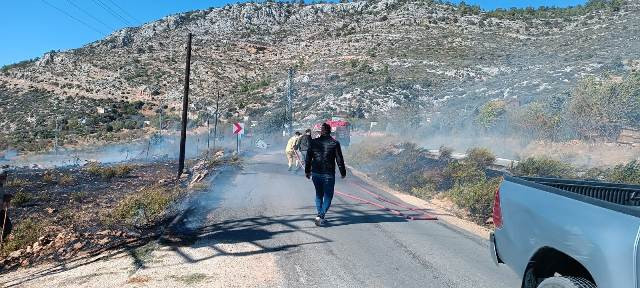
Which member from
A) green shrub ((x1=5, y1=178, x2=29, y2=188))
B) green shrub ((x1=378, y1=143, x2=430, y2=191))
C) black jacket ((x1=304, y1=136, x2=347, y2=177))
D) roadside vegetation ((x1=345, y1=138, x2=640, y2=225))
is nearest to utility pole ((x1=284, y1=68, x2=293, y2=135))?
roadside vegetation ((x1=345, y1=138, x2=640, y2=225))

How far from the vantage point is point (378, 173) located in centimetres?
2338

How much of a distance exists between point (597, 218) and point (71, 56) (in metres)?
93.5

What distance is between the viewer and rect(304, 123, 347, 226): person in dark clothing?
9.37 m

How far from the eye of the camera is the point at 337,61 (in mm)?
76688

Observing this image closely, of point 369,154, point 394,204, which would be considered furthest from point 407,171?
point 369,154

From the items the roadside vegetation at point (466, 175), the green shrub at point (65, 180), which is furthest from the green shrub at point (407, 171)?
the green shrub at point (65, 180)

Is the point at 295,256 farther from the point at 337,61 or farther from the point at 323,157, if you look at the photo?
the point at 337,61

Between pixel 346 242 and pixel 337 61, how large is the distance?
6986 cm

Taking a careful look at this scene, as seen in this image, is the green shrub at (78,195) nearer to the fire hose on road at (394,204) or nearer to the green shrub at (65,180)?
the green shrub at (65,180)

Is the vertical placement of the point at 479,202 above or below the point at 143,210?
above

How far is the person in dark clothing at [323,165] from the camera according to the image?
937 cm

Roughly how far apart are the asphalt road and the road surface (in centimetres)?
1

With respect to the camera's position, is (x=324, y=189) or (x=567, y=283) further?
(x=324, y=189)

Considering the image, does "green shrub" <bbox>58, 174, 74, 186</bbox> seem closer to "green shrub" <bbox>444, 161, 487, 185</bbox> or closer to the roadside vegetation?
the roadside vegetation
